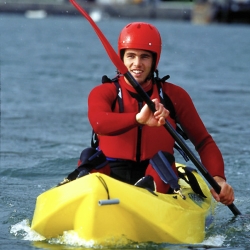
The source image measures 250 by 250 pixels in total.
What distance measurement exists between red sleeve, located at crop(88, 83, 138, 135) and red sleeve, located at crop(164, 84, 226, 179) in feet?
1.40

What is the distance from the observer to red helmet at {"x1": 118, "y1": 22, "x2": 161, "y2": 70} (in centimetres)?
548

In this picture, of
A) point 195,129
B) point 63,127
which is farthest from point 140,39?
point 63,127

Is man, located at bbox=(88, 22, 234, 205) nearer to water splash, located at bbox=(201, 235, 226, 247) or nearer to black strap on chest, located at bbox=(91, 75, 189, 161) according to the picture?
black strap on chest, located at bbox=(91, 75, 189, 161)

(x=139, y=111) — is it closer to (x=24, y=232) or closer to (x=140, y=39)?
(x=140, y=39)

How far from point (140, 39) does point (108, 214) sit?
1.26 m

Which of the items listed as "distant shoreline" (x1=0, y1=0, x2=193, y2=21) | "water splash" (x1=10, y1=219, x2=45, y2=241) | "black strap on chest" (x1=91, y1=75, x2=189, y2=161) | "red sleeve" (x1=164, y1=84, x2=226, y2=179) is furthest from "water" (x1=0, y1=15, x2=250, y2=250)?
"distant shoreline" (x1=0, y1=0, x2=193, y2=21)

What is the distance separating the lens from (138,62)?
5.48 meters

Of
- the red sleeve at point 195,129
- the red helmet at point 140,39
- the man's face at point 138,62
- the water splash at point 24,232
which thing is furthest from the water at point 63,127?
the red helmet at point 140,39

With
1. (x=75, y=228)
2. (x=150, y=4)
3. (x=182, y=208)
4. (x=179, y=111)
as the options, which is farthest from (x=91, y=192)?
(x=150, y=4)

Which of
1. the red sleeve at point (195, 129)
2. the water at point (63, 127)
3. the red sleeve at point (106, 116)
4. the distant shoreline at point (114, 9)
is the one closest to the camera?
the red sleeve at point (106, 116)

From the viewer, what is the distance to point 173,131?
17.5ft

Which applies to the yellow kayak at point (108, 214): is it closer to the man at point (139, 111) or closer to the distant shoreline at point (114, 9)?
the man at point (139, 111)

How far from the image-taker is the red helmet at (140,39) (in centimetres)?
548

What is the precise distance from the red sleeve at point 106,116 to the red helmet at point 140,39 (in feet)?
0.98
